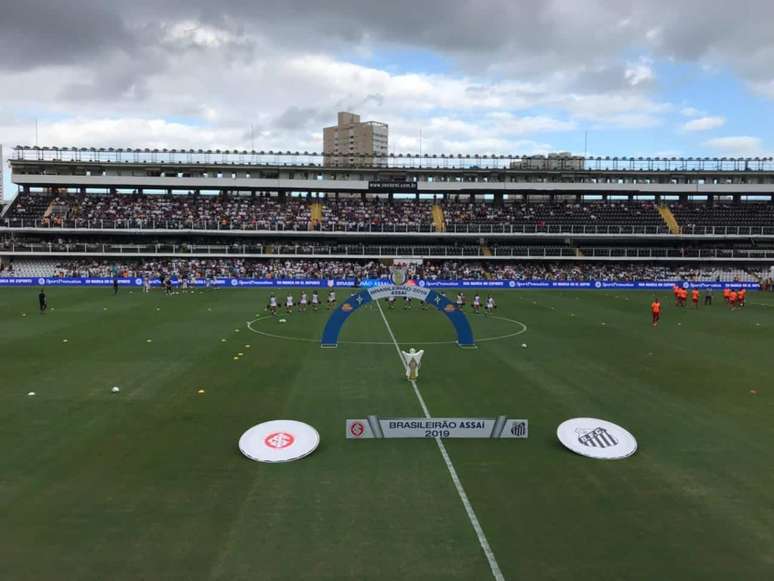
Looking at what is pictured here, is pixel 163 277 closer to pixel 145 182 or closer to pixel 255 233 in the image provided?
pixel 255 233

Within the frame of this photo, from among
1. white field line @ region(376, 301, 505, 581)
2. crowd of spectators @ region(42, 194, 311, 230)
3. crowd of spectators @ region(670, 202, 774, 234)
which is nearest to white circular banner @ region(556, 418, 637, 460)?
white field line @ region(376, 301, 505, 581)

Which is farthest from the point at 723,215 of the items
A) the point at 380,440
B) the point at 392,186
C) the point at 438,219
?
the point at 380,440

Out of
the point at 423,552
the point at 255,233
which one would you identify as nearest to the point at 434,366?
the point at 423,552

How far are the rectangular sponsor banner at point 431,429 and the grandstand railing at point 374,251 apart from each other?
5730cm

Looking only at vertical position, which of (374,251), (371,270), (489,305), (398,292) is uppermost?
(398,292)

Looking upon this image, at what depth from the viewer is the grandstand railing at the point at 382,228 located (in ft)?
227

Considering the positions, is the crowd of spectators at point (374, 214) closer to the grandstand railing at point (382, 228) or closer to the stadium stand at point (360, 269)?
the grandstand railing at point (382, 228)

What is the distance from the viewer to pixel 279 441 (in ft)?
42.8

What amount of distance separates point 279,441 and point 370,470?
229 cm

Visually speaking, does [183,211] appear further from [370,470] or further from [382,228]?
[370,470]

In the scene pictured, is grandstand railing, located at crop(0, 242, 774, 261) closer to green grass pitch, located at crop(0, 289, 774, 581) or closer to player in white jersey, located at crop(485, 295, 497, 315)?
player in white jersey, located at crop(485, 295, 497, 315)

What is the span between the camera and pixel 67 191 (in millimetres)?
77438

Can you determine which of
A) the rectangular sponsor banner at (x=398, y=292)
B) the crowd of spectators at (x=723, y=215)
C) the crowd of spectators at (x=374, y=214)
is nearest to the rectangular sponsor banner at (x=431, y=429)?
the rectangular sponsor banner at (x=398, y=292)

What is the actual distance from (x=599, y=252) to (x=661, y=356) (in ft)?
169
